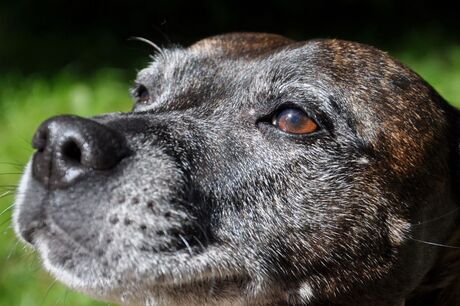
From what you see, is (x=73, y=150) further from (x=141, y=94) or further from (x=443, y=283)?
(x=443, y=283)

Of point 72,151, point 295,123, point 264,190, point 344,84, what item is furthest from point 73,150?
point 344,84

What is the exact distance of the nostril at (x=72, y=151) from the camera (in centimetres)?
348

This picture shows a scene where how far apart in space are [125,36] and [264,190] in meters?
7.88

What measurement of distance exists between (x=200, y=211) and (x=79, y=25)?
28.4 ft

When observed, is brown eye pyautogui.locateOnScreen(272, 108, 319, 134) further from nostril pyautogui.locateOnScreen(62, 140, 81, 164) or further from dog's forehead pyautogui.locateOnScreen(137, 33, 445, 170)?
nostril pyautogui.locateOnScreen(62, 140, 81, 164)

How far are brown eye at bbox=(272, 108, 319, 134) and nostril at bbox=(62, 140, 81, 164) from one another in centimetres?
95

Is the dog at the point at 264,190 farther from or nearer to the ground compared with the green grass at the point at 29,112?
farther from the ground

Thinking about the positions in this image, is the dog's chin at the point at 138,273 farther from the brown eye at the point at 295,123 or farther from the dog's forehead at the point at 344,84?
the dog's forehead at the point at 344,84

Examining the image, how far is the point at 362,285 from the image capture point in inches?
151

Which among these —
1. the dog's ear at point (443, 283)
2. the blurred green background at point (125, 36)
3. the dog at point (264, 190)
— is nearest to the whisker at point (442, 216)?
the dog at point (264, 190)

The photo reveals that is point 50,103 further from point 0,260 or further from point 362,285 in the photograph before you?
point 362,285

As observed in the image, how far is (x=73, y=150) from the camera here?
3506mm

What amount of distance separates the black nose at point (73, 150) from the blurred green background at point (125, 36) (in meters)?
4.50

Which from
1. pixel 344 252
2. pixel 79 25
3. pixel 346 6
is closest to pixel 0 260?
pixel 344 252
